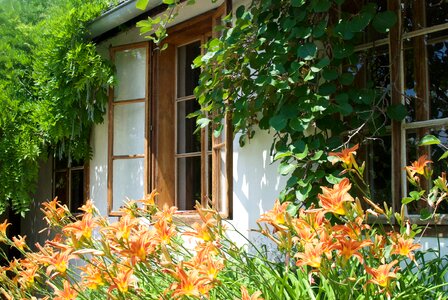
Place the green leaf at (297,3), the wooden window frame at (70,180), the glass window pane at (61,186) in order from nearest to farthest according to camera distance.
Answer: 1. the green leaf at (297,3)
2. the wooden window frame at (70,180)
3. the glass window pane at (61,186)

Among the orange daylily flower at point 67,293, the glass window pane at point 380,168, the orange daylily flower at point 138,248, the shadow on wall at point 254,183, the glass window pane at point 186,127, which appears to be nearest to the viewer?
the orange daylily flower at point 138,248

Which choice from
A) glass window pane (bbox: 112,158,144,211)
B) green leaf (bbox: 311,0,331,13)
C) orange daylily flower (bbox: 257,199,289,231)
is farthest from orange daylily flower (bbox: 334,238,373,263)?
glass window pane (bbox: 112,158,144,211)

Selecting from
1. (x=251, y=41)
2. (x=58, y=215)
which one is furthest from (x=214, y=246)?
(x=251, y=41)

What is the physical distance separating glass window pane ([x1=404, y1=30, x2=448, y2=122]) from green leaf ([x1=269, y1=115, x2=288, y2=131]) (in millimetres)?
Answer: 681

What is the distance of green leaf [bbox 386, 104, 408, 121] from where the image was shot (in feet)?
9.93

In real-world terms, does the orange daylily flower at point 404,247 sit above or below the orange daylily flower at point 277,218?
below

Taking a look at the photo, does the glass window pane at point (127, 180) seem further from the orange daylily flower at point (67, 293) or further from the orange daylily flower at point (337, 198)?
the orange daylily flower at point (337, 198)

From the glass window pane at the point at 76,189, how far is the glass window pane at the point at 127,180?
2.99 feet

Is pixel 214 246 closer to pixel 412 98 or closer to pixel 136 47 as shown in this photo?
pixel 412 98

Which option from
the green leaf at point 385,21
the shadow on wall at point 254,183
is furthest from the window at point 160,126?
the green leaf at point 385,21

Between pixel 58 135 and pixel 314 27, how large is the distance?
3.13 metres

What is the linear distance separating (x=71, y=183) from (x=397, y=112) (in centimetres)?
433

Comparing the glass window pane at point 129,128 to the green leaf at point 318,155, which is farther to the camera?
the glass window pane at point 129,128

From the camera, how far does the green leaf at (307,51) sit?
307cm
